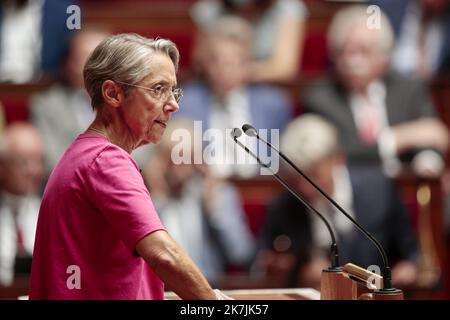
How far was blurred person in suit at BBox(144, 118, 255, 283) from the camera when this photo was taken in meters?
2.41

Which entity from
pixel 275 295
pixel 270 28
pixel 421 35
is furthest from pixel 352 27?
pixel 275 295

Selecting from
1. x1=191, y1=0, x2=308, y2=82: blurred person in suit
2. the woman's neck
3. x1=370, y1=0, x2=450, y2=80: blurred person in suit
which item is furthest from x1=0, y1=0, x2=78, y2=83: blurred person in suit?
the woman's neck

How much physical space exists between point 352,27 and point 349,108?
234 millimetres

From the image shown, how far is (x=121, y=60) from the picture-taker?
3.76 feet

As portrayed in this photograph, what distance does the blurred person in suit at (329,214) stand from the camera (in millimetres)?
2352

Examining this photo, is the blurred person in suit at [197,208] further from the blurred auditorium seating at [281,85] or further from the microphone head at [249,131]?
the microphone head at [249,131]

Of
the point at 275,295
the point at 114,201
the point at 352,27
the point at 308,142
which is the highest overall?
the point at 352,27

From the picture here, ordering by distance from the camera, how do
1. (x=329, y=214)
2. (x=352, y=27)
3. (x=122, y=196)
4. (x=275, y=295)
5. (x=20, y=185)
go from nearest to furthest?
1. (x=122, y=196)
2. (x=275, y=295)
3. (x=329, y=214)
4. (x=20, y=185)
5. (x=352, y=27)

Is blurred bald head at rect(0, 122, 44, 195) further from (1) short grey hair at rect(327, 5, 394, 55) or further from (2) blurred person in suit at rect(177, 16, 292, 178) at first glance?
(1) short grey hair at rect(327, 5, 394, 55)

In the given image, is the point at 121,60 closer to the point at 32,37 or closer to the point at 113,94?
the point at 113,94

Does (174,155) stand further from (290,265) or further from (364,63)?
(364,63)

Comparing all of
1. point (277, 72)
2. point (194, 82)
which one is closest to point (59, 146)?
point (194, 82)

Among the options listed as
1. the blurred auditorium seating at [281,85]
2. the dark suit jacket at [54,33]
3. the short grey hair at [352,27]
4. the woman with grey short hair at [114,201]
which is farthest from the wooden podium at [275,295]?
the dark suit jacket at [54,33]

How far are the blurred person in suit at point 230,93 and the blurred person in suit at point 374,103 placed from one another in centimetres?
11
